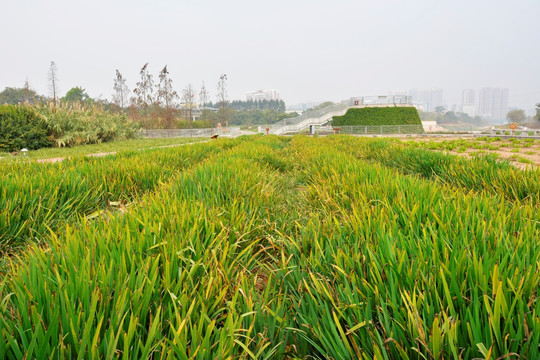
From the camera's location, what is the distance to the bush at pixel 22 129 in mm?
11523

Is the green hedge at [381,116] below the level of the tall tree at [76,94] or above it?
below

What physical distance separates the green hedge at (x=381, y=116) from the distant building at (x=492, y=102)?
574 feet

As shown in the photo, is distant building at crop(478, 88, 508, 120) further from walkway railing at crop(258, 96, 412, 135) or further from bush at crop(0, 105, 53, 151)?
bush at crop(0, 105, 53, 151)

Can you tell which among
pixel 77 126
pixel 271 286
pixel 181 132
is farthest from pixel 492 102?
pixel 271 286

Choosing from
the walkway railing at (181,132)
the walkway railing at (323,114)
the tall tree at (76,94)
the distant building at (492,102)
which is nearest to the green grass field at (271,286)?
→ the walkway railing at (181,132)

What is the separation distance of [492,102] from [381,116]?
190497 millimetres

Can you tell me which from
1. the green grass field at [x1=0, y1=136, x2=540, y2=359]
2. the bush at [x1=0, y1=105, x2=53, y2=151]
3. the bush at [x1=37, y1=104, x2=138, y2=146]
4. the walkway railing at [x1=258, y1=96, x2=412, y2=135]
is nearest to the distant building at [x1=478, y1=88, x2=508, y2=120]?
the walkway railing at [x1=258, y1=96, x2=412, y2=135]

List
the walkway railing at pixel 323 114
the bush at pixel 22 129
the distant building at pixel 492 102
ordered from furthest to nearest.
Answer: the distant building at pixel 492 102
the walkway railing at pixel 323 114
the bush at pixel 22 129

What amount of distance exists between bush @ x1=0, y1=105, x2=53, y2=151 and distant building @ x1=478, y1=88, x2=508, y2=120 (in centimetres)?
21140

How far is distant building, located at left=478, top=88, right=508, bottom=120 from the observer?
173750mm

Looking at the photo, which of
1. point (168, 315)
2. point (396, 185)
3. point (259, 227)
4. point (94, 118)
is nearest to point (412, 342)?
point (168, 315)

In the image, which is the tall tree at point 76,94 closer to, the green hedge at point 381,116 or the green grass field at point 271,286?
the green hedge at point 381,116

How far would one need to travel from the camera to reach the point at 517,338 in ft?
2.53

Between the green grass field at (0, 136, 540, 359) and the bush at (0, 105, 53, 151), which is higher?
the bush at (0, 105, 53, 151)
